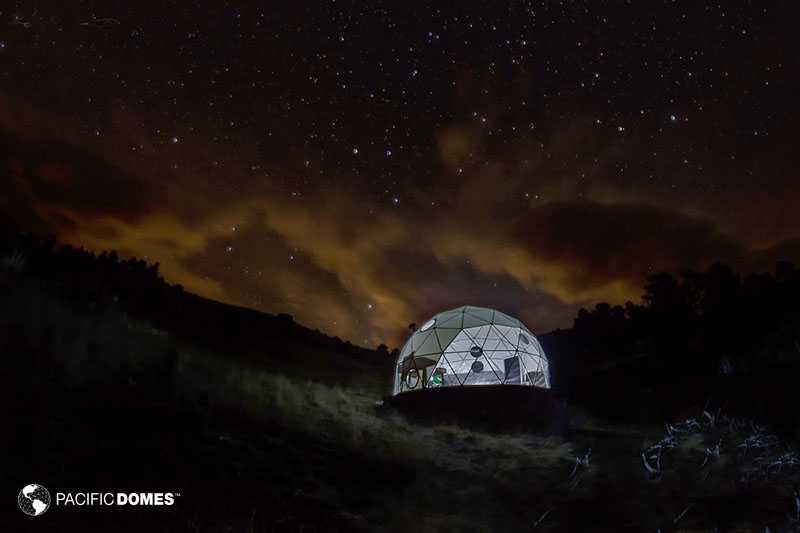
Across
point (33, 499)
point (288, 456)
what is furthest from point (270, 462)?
point (33, 499)

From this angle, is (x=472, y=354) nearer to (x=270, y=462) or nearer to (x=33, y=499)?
(x=270, y=462)

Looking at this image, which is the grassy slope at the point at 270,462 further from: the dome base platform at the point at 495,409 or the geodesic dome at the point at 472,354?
the geodesic dome at the point at 472,354

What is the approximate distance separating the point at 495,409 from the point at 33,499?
12.6 m

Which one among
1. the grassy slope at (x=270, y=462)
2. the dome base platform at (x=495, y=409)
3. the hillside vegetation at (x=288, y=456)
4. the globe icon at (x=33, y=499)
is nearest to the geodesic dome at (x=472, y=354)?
the dome base platform at (x=495, y=409)

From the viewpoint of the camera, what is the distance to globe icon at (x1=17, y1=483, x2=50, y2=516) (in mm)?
5738

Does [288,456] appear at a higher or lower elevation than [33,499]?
→ higher

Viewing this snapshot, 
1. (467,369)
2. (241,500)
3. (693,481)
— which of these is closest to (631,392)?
(467,369)

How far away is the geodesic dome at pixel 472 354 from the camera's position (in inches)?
835

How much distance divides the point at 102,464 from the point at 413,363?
1568 cm

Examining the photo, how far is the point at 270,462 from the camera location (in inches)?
384

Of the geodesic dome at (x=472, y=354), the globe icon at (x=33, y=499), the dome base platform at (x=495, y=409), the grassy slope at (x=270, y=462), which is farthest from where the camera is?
the geodesic dome at (x=472, y=354)

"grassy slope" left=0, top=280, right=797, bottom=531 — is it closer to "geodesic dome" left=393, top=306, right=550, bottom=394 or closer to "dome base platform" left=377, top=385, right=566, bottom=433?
"dome base platform" left=377, top=385, right=566, bottom=433

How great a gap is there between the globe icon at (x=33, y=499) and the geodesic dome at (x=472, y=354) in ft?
52.1

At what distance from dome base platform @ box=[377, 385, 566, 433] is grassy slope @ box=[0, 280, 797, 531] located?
28.6 inches
